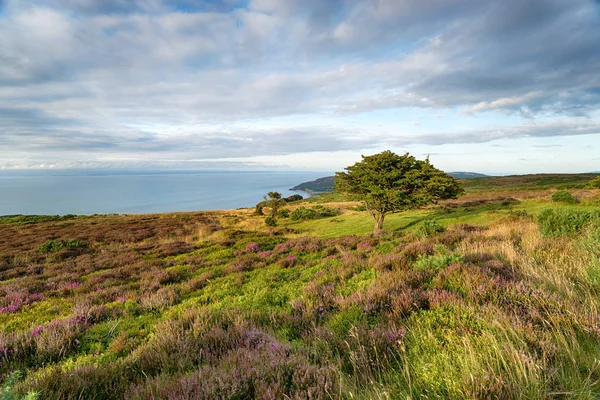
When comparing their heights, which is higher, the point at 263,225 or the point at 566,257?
the point at 566,257

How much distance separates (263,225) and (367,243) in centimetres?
2487

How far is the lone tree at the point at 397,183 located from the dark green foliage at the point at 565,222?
10023mm

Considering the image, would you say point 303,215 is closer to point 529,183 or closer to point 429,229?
point 429,229

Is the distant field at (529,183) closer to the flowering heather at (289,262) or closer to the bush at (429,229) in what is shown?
the bush at (429,229)

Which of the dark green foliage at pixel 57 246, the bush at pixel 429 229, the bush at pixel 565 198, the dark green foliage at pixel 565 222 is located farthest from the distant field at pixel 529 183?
the dark green foliage at pixel 57 246

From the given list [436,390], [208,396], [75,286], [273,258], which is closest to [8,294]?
[75,286]

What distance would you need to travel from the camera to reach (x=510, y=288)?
16.4 ft

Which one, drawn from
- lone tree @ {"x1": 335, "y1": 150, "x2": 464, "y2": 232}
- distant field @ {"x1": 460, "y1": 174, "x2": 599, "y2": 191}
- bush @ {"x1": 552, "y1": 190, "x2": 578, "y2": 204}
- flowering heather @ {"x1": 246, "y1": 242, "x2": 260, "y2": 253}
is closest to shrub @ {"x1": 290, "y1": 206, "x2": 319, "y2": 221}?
lone tree @ {"x1": 335, "y1": 150, "x2": 464, "y2": 232}

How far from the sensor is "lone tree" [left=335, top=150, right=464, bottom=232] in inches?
859

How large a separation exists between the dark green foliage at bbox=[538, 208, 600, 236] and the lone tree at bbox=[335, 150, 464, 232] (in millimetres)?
10023

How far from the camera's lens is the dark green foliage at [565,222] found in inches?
404

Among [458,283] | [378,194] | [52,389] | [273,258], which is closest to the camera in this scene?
[52,389]

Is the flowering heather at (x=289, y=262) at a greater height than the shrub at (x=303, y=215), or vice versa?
the flowering heather at (x=289, y=262)

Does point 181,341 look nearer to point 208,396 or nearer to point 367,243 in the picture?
point 208,396
